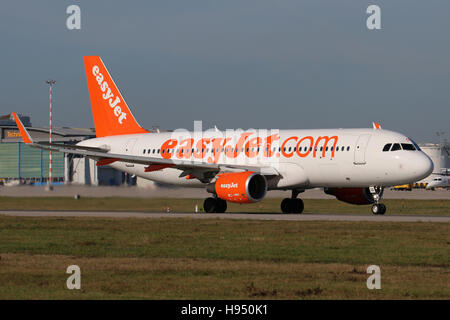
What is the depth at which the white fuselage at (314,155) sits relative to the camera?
3641 cm

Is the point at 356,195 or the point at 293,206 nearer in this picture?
the point at 356,195

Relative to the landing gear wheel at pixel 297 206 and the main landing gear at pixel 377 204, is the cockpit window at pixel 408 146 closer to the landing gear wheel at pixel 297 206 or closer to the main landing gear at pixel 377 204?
the main landing gear at pixel 377 204

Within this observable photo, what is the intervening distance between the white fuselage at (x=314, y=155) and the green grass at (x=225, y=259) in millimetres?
6578

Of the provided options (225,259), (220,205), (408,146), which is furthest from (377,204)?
(225,259)

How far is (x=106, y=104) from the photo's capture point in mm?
48844

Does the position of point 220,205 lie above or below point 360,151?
below

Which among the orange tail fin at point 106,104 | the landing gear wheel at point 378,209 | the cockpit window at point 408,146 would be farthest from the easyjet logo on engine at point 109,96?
the cockpit window at point 408,146

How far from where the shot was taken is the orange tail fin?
48750 millimetres

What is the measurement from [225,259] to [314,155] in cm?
1930

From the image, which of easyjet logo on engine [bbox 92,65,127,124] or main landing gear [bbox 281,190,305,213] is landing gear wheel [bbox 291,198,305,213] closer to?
main landing gear [bbox 281,190,305,213]

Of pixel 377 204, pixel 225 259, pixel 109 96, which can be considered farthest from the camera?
pixel 109 96

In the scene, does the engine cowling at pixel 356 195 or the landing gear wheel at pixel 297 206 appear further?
the landing gear wheel at pixel 297 206

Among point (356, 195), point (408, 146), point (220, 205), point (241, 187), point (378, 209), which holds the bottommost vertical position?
point (378, 209)

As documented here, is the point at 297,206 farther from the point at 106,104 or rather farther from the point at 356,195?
the point at 106,104
